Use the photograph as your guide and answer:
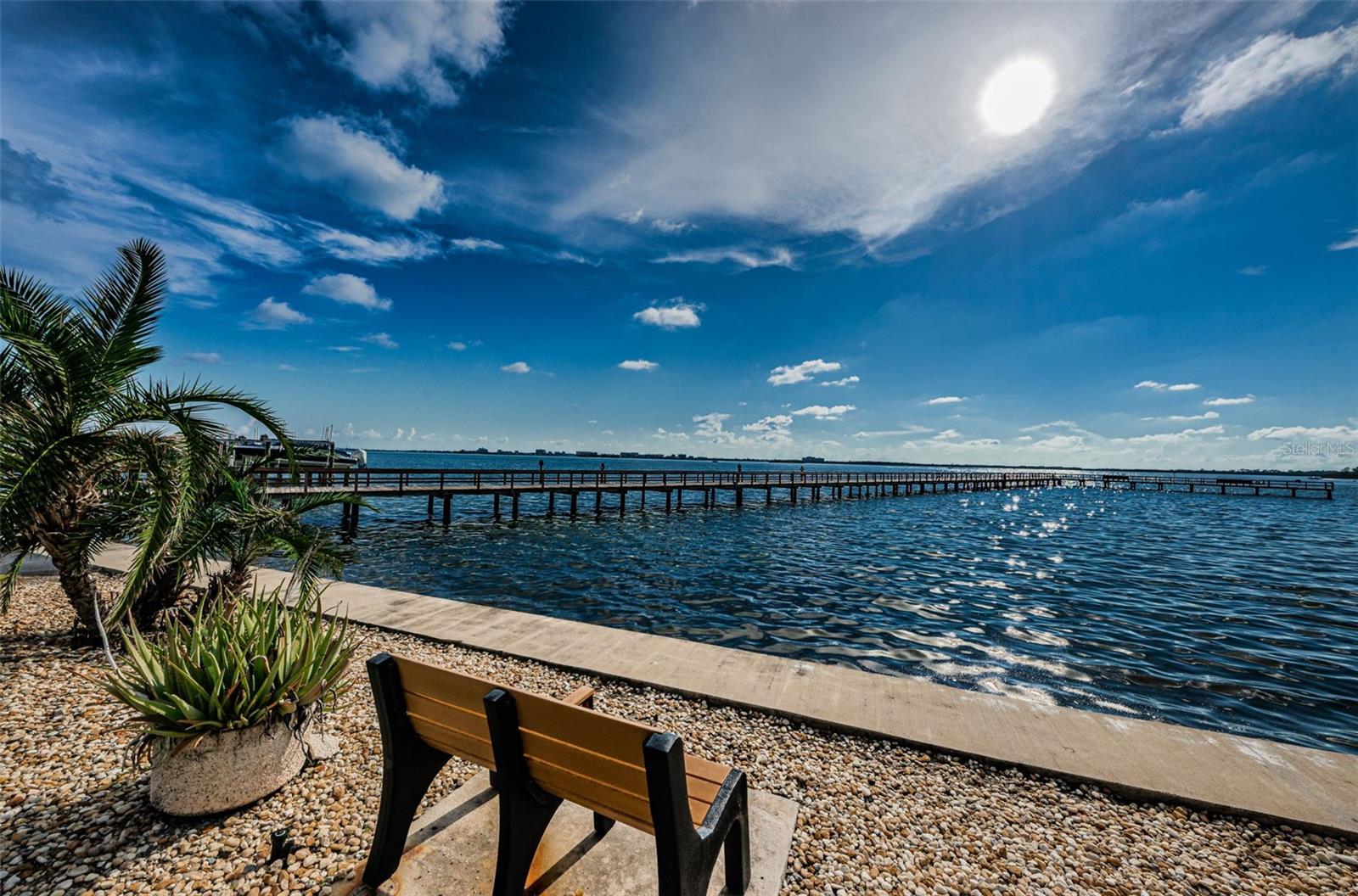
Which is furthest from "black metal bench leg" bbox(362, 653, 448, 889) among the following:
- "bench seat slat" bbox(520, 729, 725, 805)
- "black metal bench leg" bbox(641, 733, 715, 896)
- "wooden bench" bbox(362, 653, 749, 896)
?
"black metal bench leg" bbox(641, 733, 715, 896)

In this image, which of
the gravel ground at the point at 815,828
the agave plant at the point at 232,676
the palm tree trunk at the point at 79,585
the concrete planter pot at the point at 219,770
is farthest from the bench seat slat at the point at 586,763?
the palm tree trunk at the point at 79,585

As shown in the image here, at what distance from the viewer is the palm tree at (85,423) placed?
4852 millimetres

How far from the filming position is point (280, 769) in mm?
3545

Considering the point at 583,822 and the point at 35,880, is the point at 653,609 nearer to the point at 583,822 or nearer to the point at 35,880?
the point at 583,822

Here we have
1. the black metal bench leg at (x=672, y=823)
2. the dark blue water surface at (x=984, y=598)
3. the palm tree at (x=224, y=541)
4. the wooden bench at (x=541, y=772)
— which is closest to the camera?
the black metal bench leg at (x=672, y=823)

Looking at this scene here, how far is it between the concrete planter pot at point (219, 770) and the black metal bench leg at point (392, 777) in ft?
4.30

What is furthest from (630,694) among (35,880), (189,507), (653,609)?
(653,609)

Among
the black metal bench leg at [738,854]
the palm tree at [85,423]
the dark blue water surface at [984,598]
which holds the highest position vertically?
the palm tree at [85,423]

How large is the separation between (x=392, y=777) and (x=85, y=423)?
554 cm

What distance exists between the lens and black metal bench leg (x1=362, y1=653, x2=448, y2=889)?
2.62m

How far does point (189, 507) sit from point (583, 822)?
476 cm

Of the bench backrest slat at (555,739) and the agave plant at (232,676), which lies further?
the agave plant at (232,676)

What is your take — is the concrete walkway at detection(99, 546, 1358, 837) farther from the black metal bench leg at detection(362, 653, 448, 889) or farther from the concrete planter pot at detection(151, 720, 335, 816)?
the black metal bench leg at detection(362, 653, 448, 889)

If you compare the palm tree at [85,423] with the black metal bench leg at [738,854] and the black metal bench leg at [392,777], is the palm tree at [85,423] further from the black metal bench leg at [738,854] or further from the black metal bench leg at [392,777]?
the black metal bench leg at [738,854]
